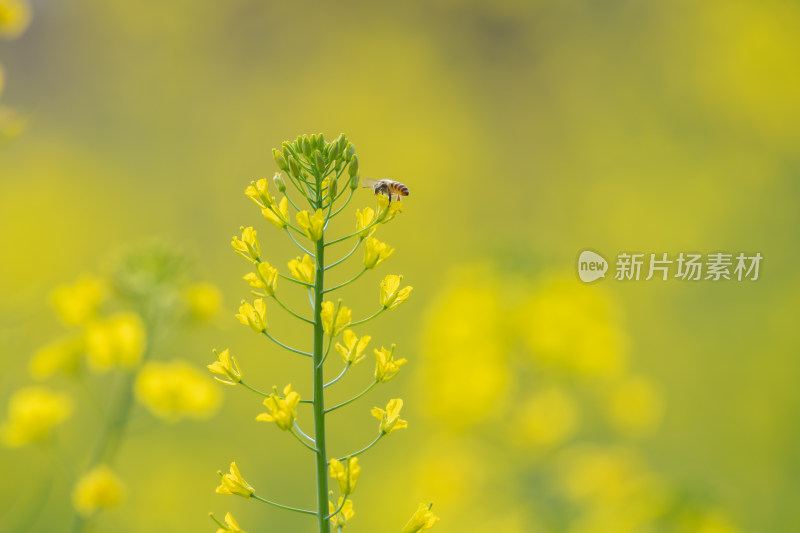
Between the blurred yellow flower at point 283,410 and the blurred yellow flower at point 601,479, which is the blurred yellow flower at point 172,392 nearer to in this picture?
the blurred yellow flower at point 283,410

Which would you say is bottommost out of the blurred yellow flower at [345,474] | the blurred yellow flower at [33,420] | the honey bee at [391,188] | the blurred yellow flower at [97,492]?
the blurred yellow flower at [97,492]

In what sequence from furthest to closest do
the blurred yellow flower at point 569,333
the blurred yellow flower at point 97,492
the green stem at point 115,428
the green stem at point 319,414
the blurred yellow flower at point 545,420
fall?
the blurred yellow flower at point 569,333 → the blurred yellow flower at point 545,420 → the green stem at point 115,428 → the blurred yellow flower at point 97,492 → the green stem at point 319,414

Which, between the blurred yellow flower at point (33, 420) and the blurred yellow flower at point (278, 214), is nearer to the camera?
the blurred yellow flower at point (278, 214)

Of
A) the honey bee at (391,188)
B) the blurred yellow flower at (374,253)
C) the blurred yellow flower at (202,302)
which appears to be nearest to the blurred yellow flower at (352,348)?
the blurred yellow flower at (374,253)

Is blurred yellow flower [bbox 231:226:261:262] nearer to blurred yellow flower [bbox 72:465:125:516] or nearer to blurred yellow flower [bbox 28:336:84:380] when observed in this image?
blurred yellow flower [bbox 72:465:125:516]

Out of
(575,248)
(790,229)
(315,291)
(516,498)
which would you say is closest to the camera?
(315,291)

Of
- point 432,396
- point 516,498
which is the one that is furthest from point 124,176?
point 516,498

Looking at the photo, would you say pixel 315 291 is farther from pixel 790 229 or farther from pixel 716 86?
pixel 716 86

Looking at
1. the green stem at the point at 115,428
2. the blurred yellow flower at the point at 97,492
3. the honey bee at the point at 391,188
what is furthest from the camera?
the green stem at the point at 115,428
